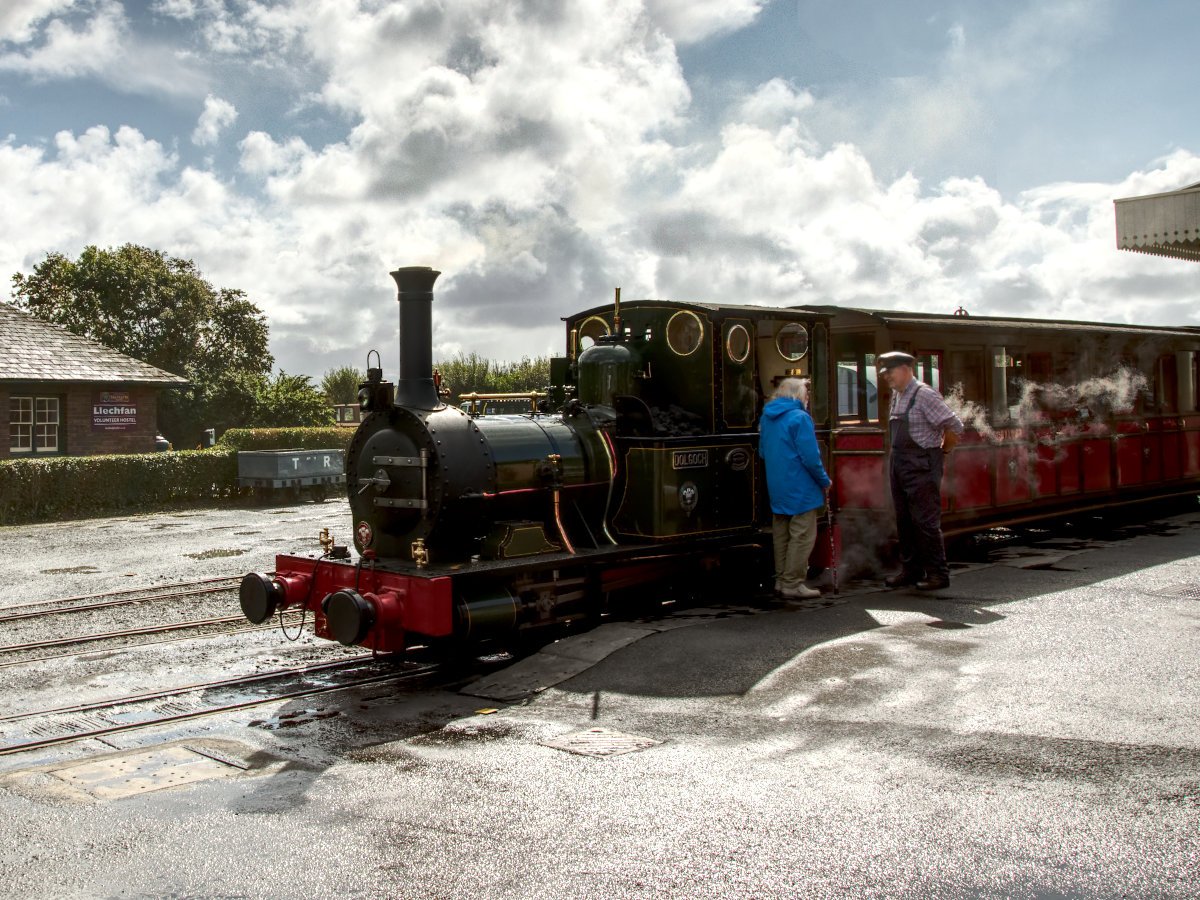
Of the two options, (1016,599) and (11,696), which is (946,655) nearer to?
(1016,599)

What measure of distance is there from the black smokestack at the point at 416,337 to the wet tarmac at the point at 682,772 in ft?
6.02

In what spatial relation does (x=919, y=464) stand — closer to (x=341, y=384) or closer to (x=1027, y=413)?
(x=1027, y=413)

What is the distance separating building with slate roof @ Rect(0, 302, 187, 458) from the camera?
23.4 meters

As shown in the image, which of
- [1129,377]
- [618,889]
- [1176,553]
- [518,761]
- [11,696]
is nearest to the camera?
[618,889]

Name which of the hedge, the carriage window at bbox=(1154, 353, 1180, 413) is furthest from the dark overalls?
the hedge

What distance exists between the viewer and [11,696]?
22.1 feet

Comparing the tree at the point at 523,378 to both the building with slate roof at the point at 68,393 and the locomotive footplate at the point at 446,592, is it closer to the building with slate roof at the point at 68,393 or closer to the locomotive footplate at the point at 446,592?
the building with slate roof at the point at 68,393

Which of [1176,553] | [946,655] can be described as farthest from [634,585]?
[1176,553]

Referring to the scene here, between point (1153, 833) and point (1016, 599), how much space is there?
181 inches

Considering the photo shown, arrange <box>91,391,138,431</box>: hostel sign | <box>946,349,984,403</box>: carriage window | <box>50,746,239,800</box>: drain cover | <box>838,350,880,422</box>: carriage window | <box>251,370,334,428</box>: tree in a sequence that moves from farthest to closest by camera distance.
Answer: <box>251,370,334,428</box>: tree, <box>91,391,138,431</box>: hostel sign, <box>946,349,984,403</box>: carriage window, <box>838,350,880,422</box>: carriage window, <box>50,746,239,800</box>: drain cover

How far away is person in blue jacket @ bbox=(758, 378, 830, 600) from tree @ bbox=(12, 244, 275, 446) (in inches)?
1372

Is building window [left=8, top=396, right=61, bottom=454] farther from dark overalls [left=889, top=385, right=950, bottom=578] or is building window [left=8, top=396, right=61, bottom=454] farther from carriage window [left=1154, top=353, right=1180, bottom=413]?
carriage window [left=1154, top=353, right=1180, bottom=413]

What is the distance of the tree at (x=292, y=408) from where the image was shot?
3309 cm

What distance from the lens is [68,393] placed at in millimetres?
24312
